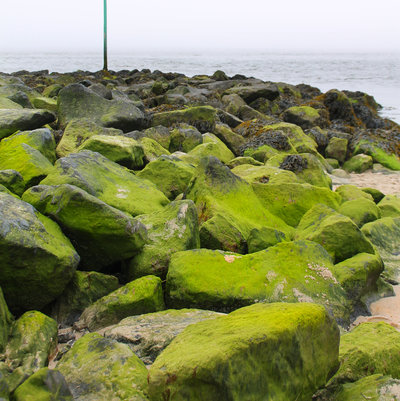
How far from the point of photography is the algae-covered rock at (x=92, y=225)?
10.5 ft

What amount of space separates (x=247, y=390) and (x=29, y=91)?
9.46 metres

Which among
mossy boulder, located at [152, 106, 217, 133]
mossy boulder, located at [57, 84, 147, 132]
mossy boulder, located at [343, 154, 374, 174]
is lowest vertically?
mossy boulder, located at [343, 154, 374, 174]

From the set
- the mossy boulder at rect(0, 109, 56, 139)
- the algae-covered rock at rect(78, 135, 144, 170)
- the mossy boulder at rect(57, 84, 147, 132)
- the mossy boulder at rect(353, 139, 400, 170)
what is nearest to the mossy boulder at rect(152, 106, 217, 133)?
the mossy boulder at rect(57, 84, 147, 132)

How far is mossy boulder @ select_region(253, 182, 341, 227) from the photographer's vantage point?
5.02 metres

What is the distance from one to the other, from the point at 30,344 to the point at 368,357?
1809 mm

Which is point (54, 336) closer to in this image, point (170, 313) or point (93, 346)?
point (93, 346)

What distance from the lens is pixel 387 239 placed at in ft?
15.3

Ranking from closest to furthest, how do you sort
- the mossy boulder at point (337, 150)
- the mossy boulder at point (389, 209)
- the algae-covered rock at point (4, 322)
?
1. the algae-covered rock at point (4, 322)
2. the mossy boulder at point (389, 209)
3. the mossy boulder at point (337, 150)

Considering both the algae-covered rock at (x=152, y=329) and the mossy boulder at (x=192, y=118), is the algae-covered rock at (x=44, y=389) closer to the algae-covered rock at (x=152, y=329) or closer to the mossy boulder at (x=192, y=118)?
the algae-covered rock at (x=152, y=329)

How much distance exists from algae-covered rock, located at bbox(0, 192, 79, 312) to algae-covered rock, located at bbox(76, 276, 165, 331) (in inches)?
10.5

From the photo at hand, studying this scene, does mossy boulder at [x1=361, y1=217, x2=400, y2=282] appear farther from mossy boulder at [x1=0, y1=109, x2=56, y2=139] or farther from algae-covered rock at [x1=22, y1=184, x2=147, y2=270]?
mossy boulder at [x1=0, y1=109, x2=56, y2=139]

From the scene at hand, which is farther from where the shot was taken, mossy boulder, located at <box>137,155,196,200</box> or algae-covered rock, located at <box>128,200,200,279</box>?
mossy boulder, located at <box>137,155,196,200</box>

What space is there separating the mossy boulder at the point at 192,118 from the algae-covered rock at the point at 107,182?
422 centimetres

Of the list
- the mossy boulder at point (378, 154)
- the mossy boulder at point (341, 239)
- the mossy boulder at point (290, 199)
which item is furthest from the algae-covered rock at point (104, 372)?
the mossy boulder at point (378, 154)
